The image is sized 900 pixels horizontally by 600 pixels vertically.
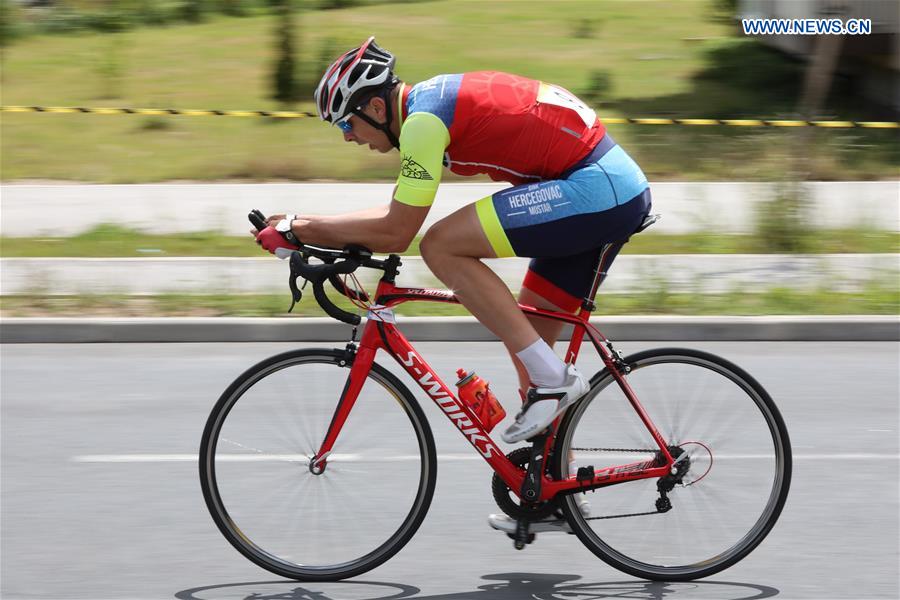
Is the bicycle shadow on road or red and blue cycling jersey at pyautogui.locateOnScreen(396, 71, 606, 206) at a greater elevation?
red and blue cycling jersey at pyautogui.locateOnScreen(396, 71, 606, 206)

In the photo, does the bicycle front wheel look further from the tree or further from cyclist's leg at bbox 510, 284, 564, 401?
the tree

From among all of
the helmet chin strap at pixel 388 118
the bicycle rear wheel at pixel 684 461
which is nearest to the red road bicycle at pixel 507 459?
the bicycle rear wheel at pixel 684 461

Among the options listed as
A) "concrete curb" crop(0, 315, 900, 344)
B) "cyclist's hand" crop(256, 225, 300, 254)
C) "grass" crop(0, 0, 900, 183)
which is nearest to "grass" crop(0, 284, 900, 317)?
"concrete curb" crop(0, 315, 900, 344)

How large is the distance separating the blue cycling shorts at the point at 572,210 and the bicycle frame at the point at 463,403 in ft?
0.89

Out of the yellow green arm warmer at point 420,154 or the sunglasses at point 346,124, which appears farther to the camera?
the sunglasses at point 346,124

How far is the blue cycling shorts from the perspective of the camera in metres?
4.28

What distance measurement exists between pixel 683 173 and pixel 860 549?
874cm

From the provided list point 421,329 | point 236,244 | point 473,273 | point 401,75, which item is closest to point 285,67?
point 401,75

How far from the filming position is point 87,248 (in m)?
10.4

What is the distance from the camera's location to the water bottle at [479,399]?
177 inches

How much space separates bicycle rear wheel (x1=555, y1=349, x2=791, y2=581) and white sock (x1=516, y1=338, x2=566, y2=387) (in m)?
0.18

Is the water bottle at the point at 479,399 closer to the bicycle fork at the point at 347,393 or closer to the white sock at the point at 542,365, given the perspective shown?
the white sock at the point at 542,365

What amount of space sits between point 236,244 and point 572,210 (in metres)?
6.53

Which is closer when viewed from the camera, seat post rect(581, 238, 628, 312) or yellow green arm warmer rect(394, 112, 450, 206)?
yellow green arm warmer rect(394, 112, 450, 206)
